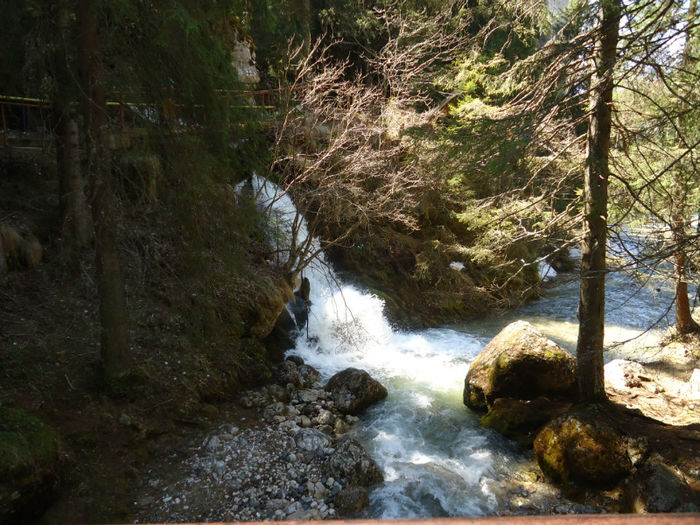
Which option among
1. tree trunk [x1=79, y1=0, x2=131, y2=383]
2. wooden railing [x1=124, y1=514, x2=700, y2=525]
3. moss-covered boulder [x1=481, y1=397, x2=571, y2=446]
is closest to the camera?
wooden railing [x1=124, y1=514, x2=700, y2=525]

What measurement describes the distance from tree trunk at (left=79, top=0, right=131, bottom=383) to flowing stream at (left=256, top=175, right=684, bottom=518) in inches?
160

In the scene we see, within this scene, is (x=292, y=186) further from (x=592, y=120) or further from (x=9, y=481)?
(x=9, y=481)

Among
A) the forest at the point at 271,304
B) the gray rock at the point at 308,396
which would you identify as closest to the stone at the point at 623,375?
the forest at the point at 271,304

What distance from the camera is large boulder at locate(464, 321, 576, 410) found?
782cm

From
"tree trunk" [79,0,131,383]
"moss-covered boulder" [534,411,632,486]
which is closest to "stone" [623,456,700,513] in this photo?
"moss-covered boulder" [534,411,632,486]

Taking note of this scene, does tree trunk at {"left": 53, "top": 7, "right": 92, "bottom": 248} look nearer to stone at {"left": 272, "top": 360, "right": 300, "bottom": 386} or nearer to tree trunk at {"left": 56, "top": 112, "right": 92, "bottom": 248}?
tree trunk at {"left": 56, "top": 112, "right": 92, "bottom": 248}

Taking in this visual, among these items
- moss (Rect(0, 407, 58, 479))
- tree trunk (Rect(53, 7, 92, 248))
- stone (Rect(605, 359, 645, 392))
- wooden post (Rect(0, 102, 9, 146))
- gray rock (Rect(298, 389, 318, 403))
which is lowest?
gray rock (Rect(298, 389, 318, 403))

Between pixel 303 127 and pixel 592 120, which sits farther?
pixel 303 127

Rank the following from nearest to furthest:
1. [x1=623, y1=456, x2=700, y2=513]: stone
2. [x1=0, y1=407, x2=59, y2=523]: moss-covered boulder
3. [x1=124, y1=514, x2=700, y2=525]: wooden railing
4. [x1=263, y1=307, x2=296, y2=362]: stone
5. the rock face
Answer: [x1=124, y1=514, x2=700, y2=525]: wooden railing < [x1=0, y1=407, x2=59, y2=523]: moss-covered boulder < [x1=623, y1=456, x2=700, y2=513]: stone < the rock face < [x1=263, y1=307, x2=296, y2=362]: stone

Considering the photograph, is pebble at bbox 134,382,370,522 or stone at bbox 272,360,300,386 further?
stone at bbox 272,360,300,386

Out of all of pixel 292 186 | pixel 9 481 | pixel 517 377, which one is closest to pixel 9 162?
pixel 292 186

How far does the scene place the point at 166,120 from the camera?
221 inches

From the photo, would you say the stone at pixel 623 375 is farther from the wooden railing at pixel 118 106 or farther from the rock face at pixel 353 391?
the wooden railing at pixel 118 106

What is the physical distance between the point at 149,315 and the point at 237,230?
9.66 feet
